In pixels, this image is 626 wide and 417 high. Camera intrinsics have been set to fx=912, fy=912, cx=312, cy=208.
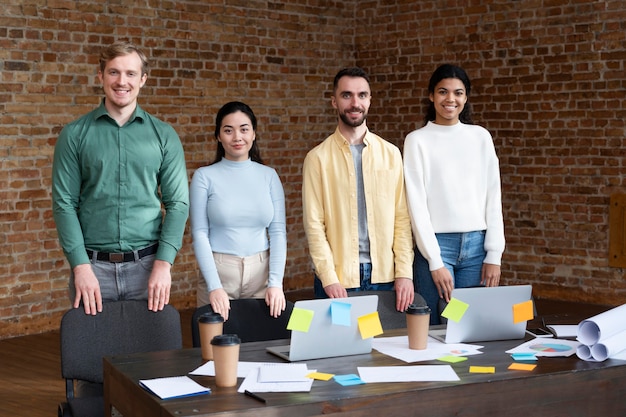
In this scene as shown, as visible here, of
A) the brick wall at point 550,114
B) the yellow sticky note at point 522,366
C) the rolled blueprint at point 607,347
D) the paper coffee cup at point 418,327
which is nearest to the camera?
the yellow sticky note at point 522,366

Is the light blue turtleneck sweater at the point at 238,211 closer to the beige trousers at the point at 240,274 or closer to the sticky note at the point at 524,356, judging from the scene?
the beige trousers at the point at 240,274

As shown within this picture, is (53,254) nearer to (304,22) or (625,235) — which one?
(304,22)

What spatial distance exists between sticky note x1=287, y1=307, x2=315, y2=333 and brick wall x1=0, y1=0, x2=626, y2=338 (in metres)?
4.17

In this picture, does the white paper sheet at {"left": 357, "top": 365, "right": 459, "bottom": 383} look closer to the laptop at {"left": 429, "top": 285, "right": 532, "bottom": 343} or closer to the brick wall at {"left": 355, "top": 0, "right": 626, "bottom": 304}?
the laptop at {"left": 429, "top": 285, "right": 532, "bottom": 343}

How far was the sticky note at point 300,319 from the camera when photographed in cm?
284

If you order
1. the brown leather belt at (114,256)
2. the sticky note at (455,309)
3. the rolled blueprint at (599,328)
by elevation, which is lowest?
the rolled blueprint at (599,328)

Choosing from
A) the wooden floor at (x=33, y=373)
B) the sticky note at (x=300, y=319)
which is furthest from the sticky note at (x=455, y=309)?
the wooden floor at (x=33, y=373)

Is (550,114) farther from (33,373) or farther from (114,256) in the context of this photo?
(114,256)

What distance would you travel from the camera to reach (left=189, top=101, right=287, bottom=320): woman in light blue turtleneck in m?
3.89

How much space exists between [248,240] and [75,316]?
0.92 m

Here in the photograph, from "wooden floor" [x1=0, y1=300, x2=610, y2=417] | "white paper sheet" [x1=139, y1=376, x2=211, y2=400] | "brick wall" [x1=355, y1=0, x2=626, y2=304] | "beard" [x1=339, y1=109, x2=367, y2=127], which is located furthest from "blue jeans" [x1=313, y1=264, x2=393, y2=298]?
"brick wall" [x1=355, y1=0, x2=626, y2=304]

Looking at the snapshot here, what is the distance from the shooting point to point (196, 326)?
334 cm

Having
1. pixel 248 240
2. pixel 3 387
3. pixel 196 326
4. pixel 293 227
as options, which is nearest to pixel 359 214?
pixel 248 240

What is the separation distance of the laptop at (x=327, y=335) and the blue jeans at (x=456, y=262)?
1.14 metres
